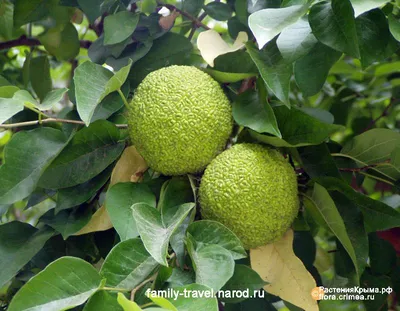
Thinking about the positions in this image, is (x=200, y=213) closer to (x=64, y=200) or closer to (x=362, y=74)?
(x=64, y=200)

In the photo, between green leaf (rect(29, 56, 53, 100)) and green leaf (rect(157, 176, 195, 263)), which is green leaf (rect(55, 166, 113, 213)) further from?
green leaf (rect(29, 56, 53, 100))

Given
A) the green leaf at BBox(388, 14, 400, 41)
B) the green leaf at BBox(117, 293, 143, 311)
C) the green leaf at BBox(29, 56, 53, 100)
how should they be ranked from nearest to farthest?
the green leaf at BBox(117, 293, 143, 311)
the green leaf at BBox(388, 14, 400, 41)
the green leaf at BBox(29, 56, 53, 100)

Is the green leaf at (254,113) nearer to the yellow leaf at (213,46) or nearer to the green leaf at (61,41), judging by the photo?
the yellow leaf at (213,46)

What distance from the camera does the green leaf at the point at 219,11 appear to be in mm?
1074

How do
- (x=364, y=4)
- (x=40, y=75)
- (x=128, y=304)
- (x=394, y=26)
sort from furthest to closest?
(x=40, y=75), (x=394, y=26), (x=364, y=4), (x=128, y=304)

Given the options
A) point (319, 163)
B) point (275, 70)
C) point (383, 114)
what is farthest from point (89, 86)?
point (383, 114)

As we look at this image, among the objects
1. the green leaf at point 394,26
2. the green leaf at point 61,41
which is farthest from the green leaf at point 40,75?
the green leaf at point 394,26

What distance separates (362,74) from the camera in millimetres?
1300

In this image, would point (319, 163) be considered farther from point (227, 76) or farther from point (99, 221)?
point (99, 221)

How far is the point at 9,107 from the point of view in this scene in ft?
2.49

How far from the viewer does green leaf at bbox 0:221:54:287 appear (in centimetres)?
84

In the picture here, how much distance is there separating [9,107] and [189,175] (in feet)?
0.91

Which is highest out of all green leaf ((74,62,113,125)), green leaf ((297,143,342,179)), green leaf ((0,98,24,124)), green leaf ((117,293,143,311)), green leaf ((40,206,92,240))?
green leaf ((74,62,113,125))

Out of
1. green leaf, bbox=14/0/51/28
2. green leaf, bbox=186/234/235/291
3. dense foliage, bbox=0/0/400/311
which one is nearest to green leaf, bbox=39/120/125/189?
dense foliage, bbox=0/0/400/311
